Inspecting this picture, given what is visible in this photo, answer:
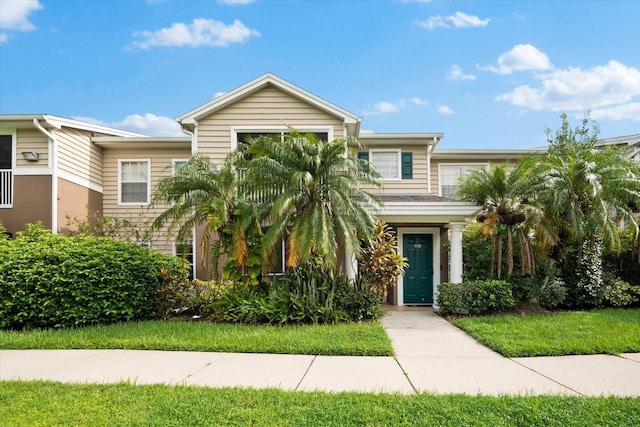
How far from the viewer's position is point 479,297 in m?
10.0

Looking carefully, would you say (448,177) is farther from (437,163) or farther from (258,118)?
(258,118)

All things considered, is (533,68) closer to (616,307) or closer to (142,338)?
(616,307)

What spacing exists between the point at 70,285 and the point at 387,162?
10746mm

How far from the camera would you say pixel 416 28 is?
12016mm

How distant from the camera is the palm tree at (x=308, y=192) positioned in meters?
8.77

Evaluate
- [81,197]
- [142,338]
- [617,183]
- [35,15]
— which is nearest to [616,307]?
[617,183]

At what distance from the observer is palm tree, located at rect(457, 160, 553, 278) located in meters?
10.2

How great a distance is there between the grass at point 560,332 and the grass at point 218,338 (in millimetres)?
2077

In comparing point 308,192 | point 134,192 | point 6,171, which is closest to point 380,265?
point 308,192

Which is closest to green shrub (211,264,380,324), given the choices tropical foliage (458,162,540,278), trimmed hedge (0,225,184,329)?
trimmed hedge (0,225,184,329)

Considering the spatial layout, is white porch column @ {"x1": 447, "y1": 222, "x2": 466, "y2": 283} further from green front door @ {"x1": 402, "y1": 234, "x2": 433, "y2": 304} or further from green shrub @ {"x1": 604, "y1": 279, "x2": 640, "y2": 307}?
green shrub @ {"x1": 604, "y1": 279, "x2": 640, "y2": 307}

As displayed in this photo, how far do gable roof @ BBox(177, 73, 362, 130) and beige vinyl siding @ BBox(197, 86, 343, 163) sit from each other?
18 centimetres

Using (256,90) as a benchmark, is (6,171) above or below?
below

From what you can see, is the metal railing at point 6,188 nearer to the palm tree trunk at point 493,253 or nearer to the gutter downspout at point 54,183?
the gutter downspout at point 54,183
